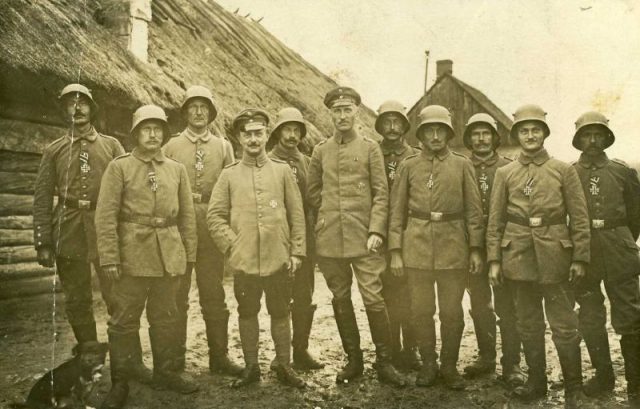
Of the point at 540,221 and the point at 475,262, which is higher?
the point at 540,221

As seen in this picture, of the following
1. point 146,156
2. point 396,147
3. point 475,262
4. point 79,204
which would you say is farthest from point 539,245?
point 79,204

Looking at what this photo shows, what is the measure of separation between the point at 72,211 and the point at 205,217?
1001 millimetres

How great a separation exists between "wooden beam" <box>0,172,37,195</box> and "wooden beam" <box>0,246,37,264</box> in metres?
0.58

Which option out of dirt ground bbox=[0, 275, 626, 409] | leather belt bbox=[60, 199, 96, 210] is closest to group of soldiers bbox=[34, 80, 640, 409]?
leather belt bbox=[60, 199, 96, 210]

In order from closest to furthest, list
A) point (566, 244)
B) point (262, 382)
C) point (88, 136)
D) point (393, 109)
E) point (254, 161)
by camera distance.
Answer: point (566, 244) < point (262, 382) < point (254, 161) < point (88, 136) < point (393, 109)

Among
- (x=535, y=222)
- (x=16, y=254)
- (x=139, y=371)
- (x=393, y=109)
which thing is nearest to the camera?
(x=535, y=222)

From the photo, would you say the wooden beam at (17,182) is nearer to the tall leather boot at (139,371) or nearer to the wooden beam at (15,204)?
the wooden beam at (15,204)

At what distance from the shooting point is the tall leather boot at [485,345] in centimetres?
429

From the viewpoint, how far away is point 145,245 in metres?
3.74

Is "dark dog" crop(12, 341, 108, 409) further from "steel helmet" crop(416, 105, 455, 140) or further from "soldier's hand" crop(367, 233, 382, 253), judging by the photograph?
"steel helmet" crop(416, 105, 455, 140)

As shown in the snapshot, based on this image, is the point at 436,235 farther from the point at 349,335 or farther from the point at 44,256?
the point at 44,256

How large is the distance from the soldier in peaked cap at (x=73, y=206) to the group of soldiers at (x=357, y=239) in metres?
0.01

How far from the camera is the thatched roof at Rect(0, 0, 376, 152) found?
5227 millimetres

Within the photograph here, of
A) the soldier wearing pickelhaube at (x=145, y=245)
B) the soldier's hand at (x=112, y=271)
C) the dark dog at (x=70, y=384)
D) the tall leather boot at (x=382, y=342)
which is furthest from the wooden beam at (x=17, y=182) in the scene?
the tall leather boot at (x=382, y=342)
